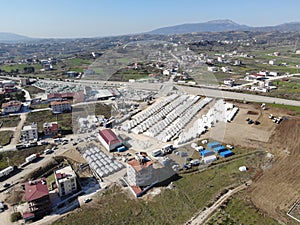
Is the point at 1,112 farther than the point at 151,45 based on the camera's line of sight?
Yes

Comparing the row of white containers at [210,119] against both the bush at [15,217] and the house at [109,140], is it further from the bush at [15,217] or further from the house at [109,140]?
the bush at [15,217]

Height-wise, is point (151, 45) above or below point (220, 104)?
above

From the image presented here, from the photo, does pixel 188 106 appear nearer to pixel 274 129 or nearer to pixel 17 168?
pixel 274 129

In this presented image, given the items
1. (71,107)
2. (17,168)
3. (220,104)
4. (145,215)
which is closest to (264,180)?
(145,215)

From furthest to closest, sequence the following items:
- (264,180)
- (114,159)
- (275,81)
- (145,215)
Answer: (275,81) < (114,159) < (264,180) < (145,215)

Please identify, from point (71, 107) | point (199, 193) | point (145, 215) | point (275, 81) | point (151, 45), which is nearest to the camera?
point (145, 215)

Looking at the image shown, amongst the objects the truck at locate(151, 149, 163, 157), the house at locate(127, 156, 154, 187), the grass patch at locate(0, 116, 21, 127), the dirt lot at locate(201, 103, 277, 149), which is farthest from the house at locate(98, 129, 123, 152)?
the grass patch at locate(0, 116, 21, 127)

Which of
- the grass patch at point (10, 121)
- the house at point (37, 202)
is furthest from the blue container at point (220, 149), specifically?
the grass patch at point (10, 121)

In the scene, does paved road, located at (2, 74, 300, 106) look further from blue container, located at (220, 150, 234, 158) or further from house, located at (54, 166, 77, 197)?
house, located at (54, 166, 77, 197)
